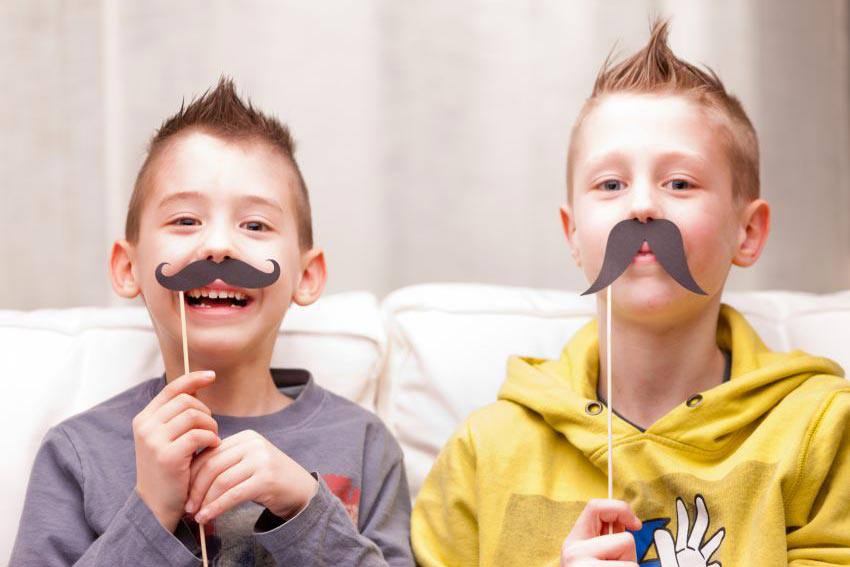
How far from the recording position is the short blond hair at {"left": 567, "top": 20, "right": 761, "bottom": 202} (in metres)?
1.27

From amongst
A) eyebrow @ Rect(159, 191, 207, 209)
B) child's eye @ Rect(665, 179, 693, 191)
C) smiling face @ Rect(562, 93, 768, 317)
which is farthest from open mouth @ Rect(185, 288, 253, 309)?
child's eye @ Rect(665, 179, 693, 191)

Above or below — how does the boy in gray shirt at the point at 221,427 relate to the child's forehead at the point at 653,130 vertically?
below

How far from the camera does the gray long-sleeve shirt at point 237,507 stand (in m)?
1.11

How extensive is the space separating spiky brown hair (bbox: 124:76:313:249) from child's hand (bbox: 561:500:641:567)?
54 cm

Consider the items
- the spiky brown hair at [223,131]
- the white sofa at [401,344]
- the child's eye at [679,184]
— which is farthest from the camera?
the white sofa at [401,344]

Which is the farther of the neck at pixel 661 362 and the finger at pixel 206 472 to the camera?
the neck at pixel 661 362

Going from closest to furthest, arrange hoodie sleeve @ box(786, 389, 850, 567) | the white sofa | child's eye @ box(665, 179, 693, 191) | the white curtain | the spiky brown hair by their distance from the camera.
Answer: hoodie sleeve @ box(786, 389, 850, 567), child's eye @ box(665, 179, 693, 191), the spiky brown hair, the white sofa, the white curtain

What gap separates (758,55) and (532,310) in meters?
Answer: 0.74

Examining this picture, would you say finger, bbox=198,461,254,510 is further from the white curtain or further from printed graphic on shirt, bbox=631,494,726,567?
the white curtain

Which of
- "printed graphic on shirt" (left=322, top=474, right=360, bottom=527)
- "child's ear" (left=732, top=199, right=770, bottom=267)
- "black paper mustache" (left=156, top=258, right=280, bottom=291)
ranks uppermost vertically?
"child's ear" (left=732, top=199, right=770, bottom=267)

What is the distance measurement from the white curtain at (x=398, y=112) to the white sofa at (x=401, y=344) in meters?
0.27

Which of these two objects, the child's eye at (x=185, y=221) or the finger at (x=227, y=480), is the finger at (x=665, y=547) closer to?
the finger at (x=227, y=480)

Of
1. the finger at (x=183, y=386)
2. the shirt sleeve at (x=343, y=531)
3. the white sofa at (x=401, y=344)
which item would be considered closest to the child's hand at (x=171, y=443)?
the finger at (x=183, y=386)

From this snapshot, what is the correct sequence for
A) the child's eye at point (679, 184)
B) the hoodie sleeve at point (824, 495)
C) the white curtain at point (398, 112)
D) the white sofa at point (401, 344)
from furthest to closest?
the white curtain at point (398, 112), the white sofa at point (401, 344), the child's eye at point (679, 184), the hoodie sleeve at point (824, 495)
